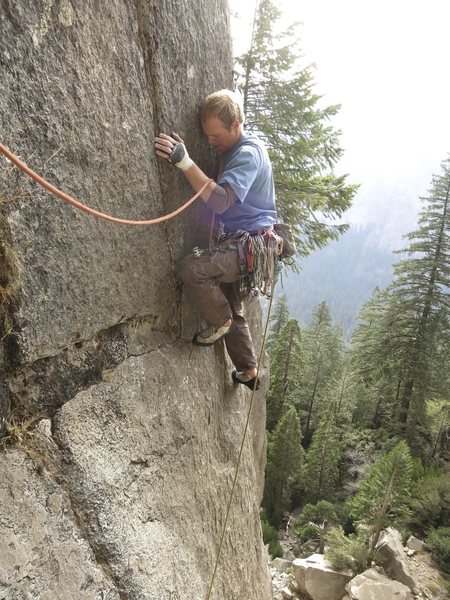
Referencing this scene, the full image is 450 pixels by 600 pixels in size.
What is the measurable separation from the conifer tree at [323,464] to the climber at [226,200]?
822 inches

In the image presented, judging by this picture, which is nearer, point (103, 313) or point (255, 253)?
point (103, 313)

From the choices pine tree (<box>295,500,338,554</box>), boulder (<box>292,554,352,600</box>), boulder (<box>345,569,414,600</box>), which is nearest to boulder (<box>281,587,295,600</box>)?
boulder (<box>292,554,352,600</box>)

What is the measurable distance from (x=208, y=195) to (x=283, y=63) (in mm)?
7957

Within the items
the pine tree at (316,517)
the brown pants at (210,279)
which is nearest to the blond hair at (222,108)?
the brown pants at (210,279)

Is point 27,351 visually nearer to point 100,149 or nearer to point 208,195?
point 100,149

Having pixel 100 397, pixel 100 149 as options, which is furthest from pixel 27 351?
pixel 100 149

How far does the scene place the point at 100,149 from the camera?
3.10m

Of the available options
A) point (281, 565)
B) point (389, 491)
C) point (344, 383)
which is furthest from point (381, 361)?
point (281, 565)

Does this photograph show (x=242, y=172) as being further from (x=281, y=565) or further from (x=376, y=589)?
(x=281, y=565)

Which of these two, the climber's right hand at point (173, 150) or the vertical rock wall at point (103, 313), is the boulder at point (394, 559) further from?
the climber's right hand at point (173, 150)

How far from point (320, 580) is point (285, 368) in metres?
14.5

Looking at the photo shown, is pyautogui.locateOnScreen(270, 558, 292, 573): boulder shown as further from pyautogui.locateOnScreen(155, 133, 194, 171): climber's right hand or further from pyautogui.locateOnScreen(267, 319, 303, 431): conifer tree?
pyautogui.locateOnScreen(155, 133, 194, 171): climber's right hand

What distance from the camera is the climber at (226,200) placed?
3725 millimetres

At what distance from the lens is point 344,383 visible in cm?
2700
